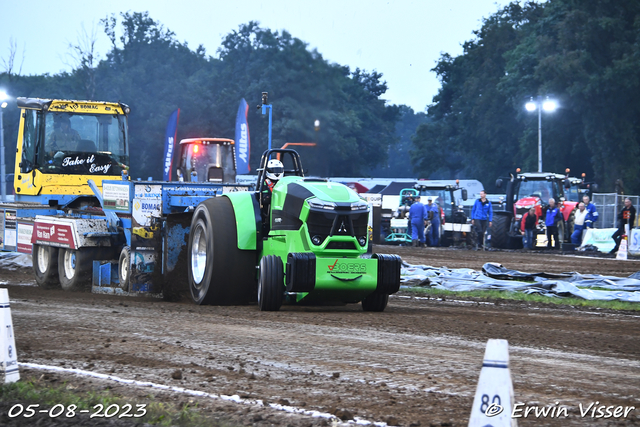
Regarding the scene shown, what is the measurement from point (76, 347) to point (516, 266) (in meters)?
13.6

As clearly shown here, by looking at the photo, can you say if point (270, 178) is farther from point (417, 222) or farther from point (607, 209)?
point (607, 209)

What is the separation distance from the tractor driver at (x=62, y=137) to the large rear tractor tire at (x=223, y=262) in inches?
260

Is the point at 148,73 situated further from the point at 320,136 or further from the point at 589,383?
the point at 589,383

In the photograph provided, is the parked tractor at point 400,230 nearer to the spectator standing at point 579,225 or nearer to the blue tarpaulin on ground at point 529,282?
the spectator standing at point 579,225

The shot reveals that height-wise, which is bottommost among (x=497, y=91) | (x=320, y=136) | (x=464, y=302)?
(x=464, y=302)

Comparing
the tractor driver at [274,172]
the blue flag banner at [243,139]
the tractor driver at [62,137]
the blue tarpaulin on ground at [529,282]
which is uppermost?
the blue flag banner at [243,139]

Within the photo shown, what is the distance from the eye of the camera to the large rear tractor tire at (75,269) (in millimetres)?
14086

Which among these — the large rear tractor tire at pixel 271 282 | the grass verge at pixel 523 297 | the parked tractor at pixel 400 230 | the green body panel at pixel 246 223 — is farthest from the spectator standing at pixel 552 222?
the large rear tractor tire at pixel 271 282

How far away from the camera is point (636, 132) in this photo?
54.1 meters

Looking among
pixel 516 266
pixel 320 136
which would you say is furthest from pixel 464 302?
pixel 320 136

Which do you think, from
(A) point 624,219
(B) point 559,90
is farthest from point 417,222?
(B) point 559,90

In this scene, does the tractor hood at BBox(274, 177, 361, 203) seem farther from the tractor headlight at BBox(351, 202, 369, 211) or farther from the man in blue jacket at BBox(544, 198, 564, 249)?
the man in blue jacket at BBox(544, 198, 564, 249)

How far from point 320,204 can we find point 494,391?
6463mm

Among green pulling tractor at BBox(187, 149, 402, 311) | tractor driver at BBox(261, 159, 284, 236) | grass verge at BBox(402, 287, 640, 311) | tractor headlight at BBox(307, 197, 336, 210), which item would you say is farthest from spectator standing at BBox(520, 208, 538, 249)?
tractor headlight at BBox(307, 197, 336, 210)
